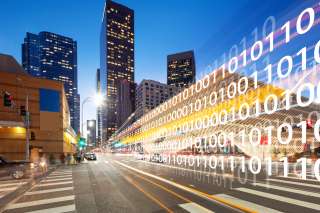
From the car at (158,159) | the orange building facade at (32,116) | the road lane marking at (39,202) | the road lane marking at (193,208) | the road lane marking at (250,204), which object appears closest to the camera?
the road lane marking at (250,204)

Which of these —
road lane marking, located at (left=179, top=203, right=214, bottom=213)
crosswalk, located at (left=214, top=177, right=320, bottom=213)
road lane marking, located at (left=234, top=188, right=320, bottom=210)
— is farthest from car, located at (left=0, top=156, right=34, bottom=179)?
road lane marking, located at (left=234, top=188, right=320, bottom=210)

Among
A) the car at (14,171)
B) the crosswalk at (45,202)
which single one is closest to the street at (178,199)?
the crosswalk at (45,202)

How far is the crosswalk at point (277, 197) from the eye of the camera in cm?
966

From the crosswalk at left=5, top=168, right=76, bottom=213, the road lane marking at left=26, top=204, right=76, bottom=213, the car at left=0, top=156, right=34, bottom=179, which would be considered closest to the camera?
the road lane marking at left=26, top=204, right=76, bottom=213

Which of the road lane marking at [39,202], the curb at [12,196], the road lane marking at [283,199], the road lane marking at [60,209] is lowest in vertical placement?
the curb at [12,196]

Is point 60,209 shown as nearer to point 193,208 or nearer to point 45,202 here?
point 45,202

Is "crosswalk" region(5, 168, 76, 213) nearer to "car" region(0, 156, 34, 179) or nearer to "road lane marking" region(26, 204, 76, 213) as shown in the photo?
"road lane marking" region(26, 204, 76, 213)

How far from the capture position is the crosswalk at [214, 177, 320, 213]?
9665 millimetres

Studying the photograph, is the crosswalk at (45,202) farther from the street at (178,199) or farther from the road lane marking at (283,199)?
the road lane marking at (283,199)

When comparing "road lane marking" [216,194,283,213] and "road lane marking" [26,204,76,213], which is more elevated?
"road lane marking" [216,194,283,213]

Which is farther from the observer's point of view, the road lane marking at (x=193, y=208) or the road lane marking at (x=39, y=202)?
the road lane marking at (x=39, y=202)

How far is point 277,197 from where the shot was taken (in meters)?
11.4

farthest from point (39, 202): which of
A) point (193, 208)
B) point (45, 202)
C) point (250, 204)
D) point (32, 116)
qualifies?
point (32, 116)

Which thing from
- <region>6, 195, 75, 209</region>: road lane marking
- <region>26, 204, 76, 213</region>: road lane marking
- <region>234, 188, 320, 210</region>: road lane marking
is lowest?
<region>6, 195, 75, 209</region>: road lane marking
